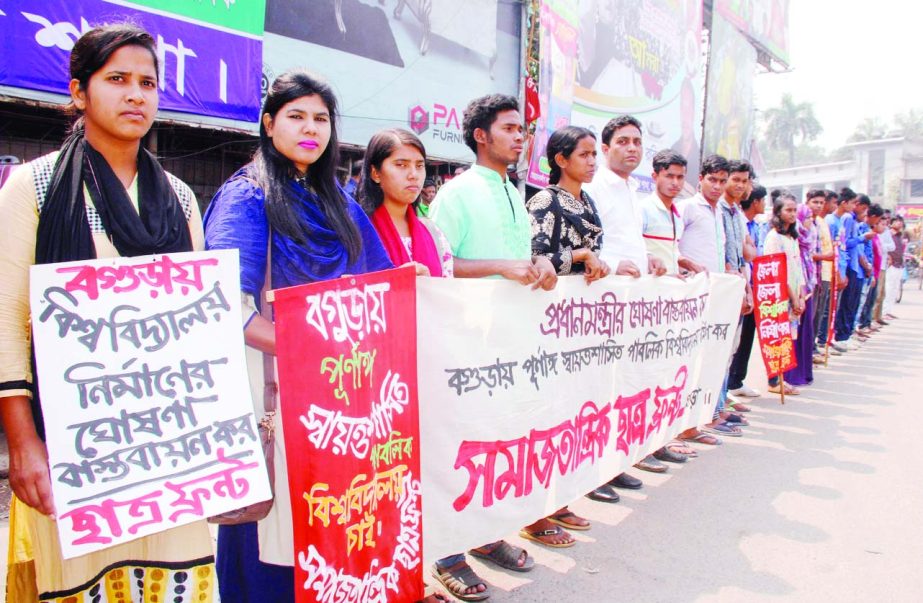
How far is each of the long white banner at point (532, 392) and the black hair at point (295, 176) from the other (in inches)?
16.4

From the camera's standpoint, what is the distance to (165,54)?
5840 millimetres

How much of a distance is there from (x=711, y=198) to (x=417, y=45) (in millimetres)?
5847

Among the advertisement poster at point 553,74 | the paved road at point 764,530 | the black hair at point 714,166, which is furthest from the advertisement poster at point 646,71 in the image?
the paved road at point 764,530

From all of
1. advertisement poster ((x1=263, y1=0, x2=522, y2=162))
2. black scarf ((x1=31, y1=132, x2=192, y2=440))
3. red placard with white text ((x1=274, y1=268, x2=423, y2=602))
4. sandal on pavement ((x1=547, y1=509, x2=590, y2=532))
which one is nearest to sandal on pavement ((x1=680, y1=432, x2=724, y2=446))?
sandal on pavement ((x1=547, y1=509, x2=590, y2=532))

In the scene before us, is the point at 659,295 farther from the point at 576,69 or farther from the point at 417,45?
the point at 576,69

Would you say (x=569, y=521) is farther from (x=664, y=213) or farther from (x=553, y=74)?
(x=553, y=74)

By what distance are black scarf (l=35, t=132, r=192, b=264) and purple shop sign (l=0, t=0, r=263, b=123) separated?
12.7ft

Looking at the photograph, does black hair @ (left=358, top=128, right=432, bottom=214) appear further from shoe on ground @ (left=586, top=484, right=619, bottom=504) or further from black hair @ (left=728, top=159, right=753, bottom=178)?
black hair @ (left=728, top=159, right=753, bottom=178)

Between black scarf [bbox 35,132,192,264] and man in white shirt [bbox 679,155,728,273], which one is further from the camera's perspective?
man in white shirt [bbox 679,155,728,273]

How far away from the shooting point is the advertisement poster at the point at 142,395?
1.33 metres

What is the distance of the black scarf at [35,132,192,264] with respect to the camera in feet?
4.64

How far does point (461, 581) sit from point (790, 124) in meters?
73.8

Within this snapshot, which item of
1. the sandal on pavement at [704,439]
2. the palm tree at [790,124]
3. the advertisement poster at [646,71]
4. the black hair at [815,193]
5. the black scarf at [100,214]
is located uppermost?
the palm tree at [790,124]

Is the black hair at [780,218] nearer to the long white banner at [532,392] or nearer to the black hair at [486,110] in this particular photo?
the long white banner at [532,392]
